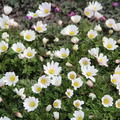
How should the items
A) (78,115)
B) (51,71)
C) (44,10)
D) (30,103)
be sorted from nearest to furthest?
1. (78,115)
2. (30,103)
3. (51,71)
4. (44,10)

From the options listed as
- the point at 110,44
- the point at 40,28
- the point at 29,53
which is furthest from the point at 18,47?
the point at 110,44

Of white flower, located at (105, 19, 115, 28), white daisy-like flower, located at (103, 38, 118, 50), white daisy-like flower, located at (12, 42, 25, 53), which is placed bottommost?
white daisy-like flower, located at (12, 42, 25, 53)

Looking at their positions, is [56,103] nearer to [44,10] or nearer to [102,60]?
[102,60]

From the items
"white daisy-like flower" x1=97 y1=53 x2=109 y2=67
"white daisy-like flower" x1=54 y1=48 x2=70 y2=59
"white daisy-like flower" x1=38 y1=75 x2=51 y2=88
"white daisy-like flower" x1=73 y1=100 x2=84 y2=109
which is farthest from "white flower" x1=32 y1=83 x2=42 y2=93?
"white daisy-like flower" x1=97 y1=53 x2=109 y2=67

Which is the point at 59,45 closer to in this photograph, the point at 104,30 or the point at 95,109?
the point at 104,30

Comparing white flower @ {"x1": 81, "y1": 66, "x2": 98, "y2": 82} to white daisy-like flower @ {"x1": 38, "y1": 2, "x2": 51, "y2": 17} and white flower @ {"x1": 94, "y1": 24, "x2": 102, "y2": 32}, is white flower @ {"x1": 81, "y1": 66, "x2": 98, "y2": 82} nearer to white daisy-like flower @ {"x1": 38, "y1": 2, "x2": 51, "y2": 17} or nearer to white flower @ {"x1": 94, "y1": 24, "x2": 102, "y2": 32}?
white flower @ {"x1": 94, "y1": 24, "x2": 102, "y2": 32}

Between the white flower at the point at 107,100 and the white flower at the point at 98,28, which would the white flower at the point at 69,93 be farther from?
the white flower at the point at 98,28

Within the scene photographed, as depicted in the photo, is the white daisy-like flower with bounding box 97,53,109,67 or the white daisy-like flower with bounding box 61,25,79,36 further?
the white daisy-like flower with bounding box 61,25,79,36
